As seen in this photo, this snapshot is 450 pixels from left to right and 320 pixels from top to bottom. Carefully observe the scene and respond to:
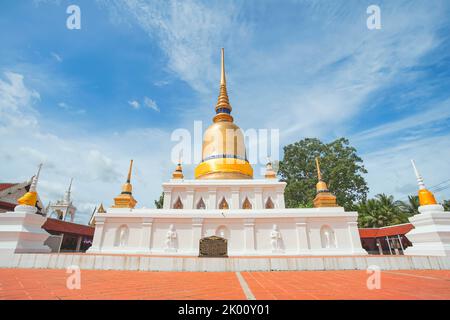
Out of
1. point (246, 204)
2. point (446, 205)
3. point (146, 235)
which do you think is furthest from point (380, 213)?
point (146, 235)

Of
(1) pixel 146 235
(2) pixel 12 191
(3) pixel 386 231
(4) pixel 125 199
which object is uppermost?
(2) pixel 12 191

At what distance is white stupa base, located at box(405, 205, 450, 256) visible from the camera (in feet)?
23.5

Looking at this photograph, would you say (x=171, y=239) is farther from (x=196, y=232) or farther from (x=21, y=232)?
(x=21, y=232)

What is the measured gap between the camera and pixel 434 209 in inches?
308

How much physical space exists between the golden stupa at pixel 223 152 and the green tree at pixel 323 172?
1156cm

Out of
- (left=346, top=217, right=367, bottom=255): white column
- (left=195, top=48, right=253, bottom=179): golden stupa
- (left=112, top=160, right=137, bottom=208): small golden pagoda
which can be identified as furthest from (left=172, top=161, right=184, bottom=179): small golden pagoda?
(left=346, top=217, right=367, bottom=255): white column

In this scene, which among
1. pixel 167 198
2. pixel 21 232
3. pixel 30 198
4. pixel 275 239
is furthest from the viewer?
pixel 167 198

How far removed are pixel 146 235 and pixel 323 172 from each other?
23533 millimetres

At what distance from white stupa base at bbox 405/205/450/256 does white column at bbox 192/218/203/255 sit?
10184 mm

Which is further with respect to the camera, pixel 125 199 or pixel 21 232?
pixel 125 199

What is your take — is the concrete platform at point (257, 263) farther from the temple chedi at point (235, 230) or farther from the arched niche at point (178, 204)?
the arched niche at point (178, 204)

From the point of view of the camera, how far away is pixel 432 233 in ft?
24.0
